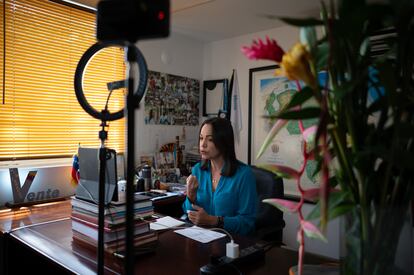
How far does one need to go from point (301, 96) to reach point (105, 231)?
2.86 ft

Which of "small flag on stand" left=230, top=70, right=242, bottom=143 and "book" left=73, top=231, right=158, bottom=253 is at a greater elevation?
"small flag on stand" left=230, top=70, right=242, bottom=143

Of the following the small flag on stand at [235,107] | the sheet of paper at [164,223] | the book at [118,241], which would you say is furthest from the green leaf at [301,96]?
the small flag on stand at [235,107]

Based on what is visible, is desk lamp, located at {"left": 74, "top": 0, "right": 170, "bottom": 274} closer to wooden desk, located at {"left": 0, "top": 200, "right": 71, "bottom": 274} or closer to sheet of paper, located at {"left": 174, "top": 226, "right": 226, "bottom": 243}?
sheet of paper, located at {"left": 174, "top": 226, "right": 226, "bottom": 243}

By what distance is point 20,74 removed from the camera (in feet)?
6.70

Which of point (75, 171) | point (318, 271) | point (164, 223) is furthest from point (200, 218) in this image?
Result: point (75, 171)

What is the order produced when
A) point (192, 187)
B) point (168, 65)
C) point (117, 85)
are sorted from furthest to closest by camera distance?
point (168, 65)
point (192, 187)
point (117, 85)

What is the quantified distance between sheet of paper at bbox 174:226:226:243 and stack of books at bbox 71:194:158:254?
0.18 meters

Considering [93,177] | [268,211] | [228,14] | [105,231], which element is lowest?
[268,211]

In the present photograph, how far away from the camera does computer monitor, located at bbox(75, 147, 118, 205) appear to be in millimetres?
1038

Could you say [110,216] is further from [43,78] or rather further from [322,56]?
[43,78]

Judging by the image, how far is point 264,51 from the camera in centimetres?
51

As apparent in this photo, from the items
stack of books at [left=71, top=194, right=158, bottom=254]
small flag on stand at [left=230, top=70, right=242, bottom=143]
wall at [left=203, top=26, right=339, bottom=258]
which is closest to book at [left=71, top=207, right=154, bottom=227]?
stack of books at [left=71, top=194, right=158, bottom=254]

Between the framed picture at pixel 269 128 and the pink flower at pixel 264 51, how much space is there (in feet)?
6.56

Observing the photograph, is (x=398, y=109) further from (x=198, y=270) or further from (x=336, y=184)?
(x=198, y=270)
